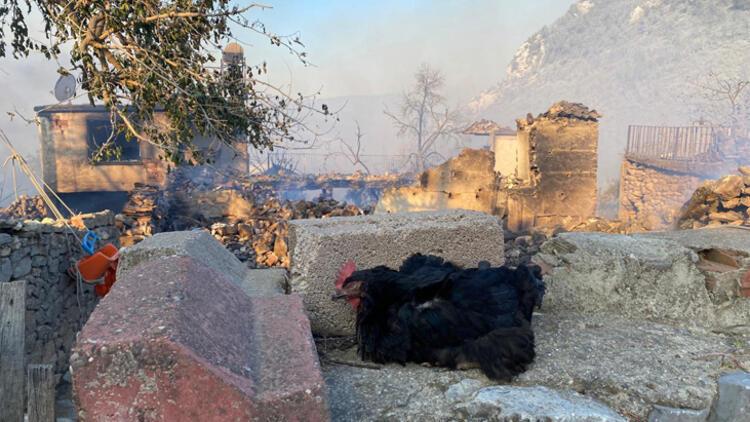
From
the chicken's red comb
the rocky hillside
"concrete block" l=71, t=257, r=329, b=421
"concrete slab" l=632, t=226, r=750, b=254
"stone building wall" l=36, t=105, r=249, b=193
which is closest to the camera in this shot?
"concrete block" l=71, t=257, r=329, b=421

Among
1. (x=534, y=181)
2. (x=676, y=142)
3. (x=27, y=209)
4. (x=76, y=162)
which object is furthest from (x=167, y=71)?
(x=676, y=142)

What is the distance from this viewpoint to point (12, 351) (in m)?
2.38

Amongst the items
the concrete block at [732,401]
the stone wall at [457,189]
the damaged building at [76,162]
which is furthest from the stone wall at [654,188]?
the concrete block at [732,401]

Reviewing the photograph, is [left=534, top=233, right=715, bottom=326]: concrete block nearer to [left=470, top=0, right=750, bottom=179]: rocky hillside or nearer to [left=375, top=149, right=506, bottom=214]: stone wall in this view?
[left=375, top=149, right=506, bottom=214]: stone wall

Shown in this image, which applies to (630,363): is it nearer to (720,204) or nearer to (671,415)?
(671,415)

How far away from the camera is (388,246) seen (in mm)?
2617

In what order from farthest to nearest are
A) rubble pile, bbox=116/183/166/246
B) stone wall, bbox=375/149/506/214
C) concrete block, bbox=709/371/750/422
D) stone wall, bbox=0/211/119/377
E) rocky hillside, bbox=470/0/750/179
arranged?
1. rocky hillside, bbox=470/0/750/179
2. stone wall, bbox=375/149/506/214
3. rubble pile, bbox=116/183/166/246
4. stone wall, bbox=0/211/119/377
5. concrete block, bbox=709/371/750/422

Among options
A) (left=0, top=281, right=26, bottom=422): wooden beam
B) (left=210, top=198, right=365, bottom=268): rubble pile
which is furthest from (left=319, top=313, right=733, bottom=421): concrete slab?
(left=210, top=198, right=365, bottom=268): rubble pile

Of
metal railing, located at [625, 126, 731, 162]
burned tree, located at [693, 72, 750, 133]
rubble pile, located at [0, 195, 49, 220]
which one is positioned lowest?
rubble pile, located at [0, 195, 49, 220]

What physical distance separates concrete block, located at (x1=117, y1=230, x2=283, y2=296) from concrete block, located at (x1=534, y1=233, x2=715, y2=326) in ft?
5.08

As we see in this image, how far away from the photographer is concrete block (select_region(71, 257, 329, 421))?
4.37 ft

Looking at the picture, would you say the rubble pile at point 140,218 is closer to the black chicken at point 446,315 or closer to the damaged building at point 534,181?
the damaged building at point 534,181

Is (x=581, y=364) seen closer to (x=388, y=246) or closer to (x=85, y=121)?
(x=388, y=246)

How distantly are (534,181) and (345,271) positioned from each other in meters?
12.1
